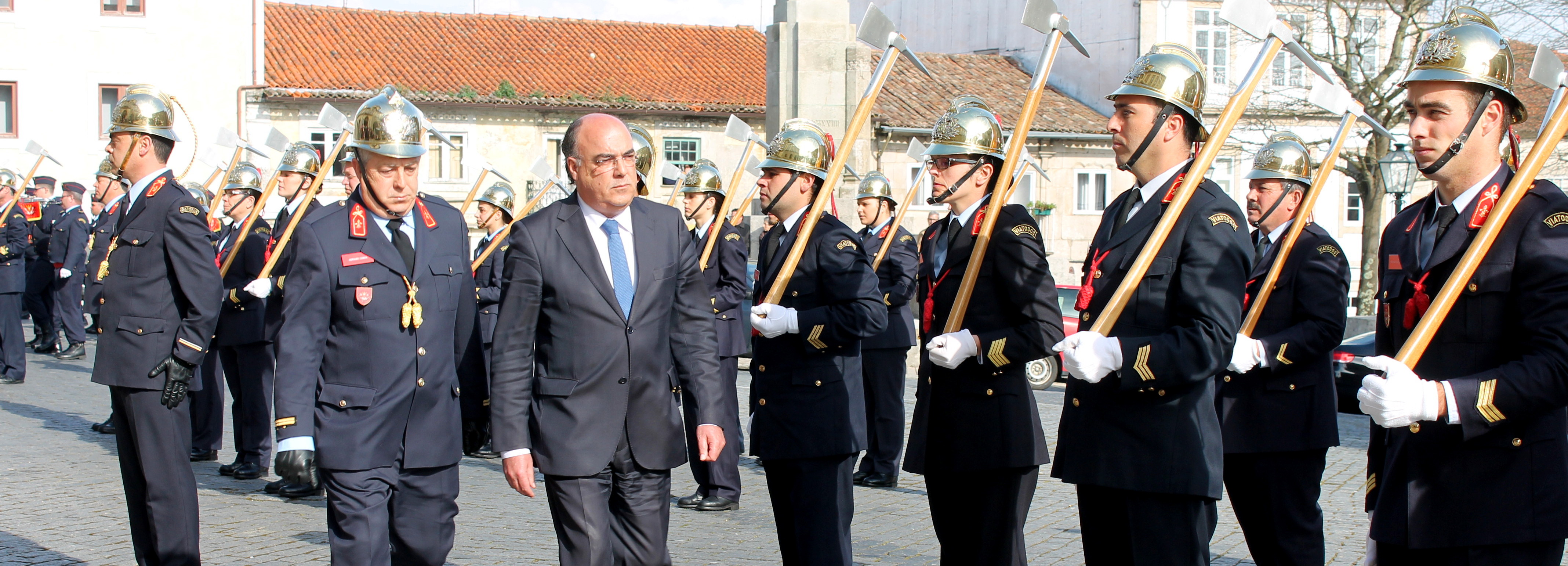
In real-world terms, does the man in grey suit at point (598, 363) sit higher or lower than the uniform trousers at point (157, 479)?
higher

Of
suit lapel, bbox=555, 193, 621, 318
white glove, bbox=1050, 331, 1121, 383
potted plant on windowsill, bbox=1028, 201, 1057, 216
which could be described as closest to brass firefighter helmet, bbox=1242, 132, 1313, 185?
white glove, bbox=1050, 331, 1121, 383

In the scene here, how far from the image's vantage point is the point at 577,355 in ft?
13.7

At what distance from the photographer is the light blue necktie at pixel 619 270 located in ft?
14.0

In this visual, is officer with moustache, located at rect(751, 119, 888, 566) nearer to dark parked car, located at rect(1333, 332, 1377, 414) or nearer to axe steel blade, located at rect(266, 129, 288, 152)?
axe steel blade, located at rect(266, 129, 288, 152)

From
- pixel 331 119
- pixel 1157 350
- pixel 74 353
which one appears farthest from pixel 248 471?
pixel 74 353

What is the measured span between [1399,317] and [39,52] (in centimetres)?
3238

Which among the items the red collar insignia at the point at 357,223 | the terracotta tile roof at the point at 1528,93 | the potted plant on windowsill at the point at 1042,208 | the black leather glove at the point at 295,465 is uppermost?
the terracotta tile roof at the point at 1528,93

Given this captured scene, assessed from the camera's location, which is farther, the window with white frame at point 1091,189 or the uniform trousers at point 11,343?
the window with white frame at point 1091,189

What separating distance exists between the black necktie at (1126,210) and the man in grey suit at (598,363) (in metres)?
1.42

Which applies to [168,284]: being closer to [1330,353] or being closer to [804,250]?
[804,250]

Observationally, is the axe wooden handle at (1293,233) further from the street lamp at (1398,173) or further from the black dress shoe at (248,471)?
the street lamp at (1398,173)

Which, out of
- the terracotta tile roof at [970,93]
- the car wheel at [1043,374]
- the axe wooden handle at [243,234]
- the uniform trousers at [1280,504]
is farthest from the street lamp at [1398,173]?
the terracotta tile roof at [970,93]

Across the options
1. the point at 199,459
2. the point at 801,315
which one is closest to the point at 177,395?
the point at 801,315

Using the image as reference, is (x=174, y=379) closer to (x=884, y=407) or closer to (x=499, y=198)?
(x=884, y=407)
